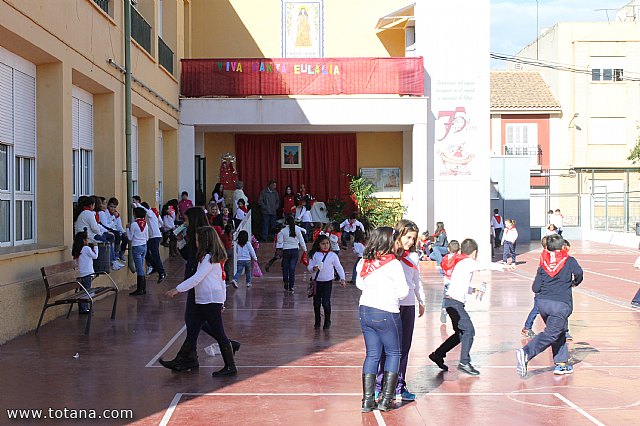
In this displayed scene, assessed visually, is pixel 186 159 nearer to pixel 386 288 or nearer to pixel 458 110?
pixel 458 110

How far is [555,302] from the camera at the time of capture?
32.9ft

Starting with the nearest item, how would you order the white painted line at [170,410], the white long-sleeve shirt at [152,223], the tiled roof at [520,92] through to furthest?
the white painted line at [170,410] < the white long-sleeve shirt at [152,223] < the tiled roof at [520,92]

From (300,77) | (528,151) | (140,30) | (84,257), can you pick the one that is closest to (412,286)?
(84,257)

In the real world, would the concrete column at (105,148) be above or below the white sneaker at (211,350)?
above

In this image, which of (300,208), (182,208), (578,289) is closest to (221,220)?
(182,208)

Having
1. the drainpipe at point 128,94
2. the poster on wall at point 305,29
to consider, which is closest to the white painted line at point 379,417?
the drainpipe at point 128,94

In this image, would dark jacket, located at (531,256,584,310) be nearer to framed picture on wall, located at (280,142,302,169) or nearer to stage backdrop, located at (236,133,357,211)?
stage backdrop, located at (236,133,357,211)

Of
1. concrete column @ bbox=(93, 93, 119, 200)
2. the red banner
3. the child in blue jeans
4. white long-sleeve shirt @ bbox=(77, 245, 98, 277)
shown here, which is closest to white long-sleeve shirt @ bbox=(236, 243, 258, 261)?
the child in blue jeans

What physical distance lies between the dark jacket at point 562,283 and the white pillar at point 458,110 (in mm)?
17629

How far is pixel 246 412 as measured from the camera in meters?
7.96

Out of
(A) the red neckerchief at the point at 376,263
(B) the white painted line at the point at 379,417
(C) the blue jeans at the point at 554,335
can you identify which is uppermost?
(A) the red neckerchief at the point at 376,263

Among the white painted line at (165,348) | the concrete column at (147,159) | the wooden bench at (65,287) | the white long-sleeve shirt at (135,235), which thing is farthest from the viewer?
the concrete column at (147,159)

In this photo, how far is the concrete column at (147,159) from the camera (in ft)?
73.9

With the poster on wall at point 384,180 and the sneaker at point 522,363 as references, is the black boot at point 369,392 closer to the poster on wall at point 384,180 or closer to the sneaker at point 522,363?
the sneaker at point 522,363
